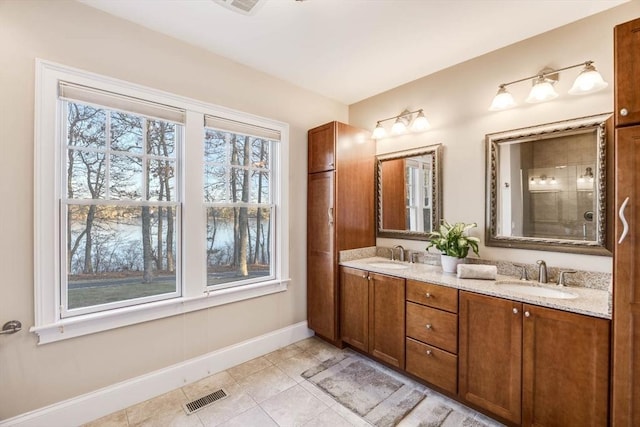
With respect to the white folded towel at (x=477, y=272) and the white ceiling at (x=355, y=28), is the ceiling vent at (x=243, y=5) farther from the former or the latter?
the white folded towel at (x=477, y=272)

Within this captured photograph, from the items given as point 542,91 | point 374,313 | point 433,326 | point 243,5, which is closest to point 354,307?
point 374,313

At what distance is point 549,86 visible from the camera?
2023mm

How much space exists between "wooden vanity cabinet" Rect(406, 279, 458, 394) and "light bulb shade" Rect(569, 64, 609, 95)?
161 cm

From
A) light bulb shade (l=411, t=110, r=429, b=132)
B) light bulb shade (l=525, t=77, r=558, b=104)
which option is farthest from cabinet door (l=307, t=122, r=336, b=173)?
light bulb shade (l=525, t=77, r=558, b=104)

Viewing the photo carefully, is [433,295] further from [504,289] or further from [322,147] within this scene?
[322,147]

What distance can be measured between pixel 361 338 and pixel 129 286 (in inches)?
79.8

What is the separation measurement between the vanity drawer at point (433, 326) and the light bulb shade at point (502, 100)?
5.47 ft

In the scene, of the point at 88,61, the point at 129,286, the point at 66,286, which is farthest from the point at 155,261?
the point at 88,61

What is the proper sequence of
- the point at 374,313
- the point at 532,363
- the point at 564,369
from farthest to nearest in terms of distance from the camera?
the point at 374,313, the point at 532,363, the point at 564,369

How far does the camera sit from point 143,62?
6.95ft

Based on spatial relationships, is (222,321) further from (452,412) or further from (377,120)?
(377,120)

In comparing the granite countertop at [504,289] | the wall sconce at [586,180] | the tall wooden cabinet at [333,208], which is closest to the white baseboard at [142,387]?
the tall wooden cabinet at [333,208]

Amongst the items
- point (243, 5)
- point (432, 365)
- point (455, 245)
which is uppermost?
point (243, 5)

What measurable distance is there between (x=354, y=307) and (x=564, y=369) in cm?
156
